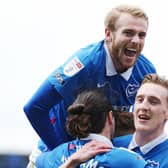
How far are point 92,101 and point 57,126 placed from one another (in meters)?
0.98

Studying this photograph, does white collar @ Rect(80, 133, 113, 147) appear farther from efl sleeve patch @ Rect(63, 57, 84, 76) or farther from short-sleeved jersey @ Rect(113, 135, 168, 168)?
efl sleeve patch @ Rect(63, 57, 84, 76)

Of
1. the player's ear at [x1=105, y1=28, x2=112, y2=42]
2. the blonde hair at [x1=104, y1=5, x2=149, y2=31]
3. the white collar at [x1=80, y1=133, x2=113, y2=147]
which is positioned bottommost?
the white collar at [x1=80, y1=133, x2=113, y2=147]

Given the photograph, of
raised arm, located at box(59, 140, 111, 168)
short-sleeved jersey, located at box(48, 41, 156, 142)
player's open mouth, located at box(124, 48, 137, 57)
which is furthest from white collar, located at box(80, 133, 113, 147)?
player's open mouth, located at box(124, 48, 137, 57)

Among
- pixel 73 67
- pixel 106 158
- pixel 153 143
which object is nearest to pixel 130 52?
pixel 73 67

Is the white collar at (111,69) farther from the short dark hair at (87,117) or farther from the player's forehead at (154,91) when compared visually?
the short dark hair at (87,117)

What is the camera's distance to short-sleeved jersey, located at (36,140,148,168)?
162 inches

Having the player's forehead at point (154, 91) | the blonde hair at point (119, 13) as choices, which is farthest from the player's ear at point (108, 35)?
the player's forehead at point (154, 91)

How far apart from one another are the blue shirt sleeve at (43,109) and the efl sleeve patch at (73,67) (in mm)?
108

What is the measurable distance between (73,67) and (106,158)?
884mm

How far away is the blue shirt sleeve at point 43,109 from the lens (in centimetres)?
501

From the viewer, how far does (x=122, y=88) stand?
5.12 metres

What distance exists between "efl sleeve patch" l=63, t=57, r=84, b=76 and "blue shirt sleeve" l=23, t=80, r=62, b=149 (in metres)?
0.11

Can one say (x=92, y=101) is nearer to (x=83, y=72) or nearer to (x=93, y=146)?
(x=93, y=146)

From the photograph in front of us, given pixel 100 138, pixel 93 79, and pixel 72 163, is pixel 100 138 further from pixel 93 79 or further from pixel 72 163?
pixel 93 79
